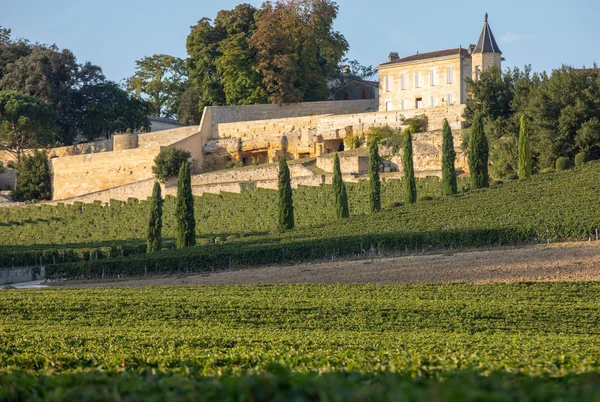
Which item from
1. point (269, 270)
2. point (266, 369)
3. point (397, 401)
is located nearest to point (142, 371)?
point (266, 369)

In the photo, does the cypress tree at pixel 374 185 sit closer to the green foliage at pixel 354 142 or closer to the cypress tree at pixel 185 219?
the cypress tree at pixel 185 219

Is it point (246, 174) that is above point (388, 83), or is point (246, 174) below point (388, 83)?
below

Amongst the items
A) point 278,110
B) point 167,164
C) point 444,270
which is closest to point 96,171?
point 167,164

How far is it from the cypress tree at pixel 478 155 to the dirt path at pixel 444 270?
9.60 m

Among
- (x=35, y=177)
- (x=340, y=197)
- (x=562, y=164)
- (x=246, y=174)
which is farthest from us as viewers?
(x=35, y=177)

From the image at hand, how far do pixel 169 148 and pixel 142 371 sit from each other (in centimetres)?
4630

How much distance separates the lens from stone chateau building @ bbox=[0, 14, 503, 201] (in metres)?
55.4

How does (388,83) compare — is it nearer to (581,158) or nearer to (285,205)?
(581,158)

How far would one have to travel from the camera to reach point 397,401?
694cm

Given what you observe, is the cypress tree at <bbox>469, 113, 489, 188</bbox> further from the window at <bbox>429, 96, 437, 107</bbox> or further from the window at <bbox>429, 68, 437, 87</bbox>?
the window at <bbox>429, 68, 437, 87</bbox>

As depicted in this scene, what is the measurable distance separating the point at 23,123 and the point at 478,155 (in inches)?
1238

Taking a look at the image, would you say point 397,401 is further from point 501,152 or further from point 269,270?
point 501,152

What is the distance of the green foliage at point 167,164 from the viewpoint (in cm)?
5541

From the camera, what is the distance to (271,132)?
5953cm
